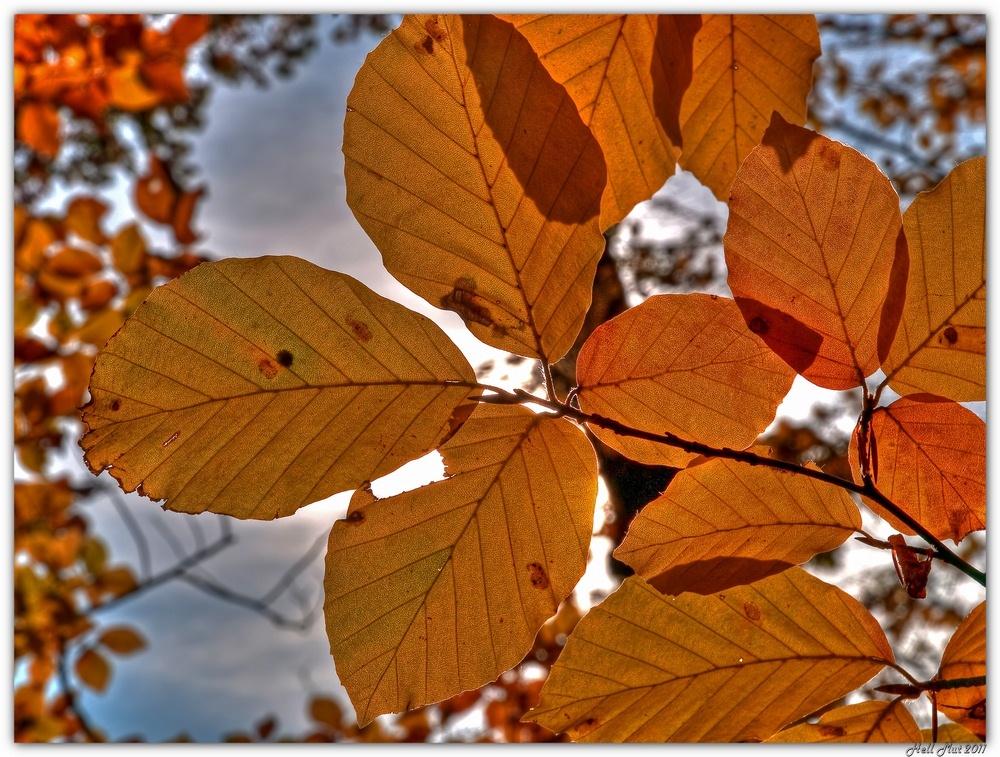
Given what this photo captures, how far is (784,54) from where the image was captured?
496 millimetres

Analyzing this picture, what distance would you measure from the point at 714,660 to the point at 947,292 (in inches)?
10.0

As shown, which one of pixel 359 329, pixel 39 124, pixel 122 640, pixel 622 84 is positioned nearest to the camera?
pixel 359 329

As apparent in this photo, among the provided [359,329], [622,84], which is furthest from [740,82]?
[359,329]

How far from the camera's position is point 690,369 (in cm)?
38

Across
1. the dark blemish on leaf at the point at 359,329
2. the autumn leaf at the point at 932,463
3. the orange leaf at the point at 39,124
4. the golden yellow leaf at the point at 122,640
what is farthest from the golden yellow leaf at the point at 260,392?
the golden yellow leaf at the point at 122,640

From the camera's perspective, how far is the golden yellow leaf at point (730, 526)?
395mm

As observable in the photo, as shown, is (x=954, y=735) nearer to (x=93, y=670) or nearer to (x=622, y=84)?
(x=622, y=84)

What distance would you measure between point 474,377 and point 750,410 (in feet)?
0.49

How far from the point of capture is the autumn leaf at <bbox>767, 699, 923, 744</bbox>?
46 centimetres

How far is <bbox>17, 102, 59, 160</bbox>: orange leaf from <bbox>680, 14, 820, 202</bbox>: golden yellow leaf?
72.2 inches

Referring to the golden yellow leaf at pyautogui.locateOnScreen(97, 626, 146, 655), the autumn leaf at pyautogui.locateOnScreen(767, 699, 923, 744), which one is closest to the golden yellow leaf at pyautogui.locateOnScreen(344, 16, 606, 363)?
the autumn leaf at pyautogui.locateOnScreen(767, 699, 923, 744)

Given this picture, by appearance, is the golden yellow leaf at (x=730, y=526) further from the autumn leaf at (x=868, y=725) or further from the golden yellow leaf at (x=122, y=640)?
the golden yellow leaf at (x=122, y=640)

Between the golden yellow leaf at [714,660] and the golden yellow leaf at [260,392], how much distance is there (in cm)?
20

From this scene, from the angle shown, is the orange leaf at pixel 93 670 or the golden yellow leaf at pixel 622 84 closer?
the golden yellow leaf at pixel 622 84
